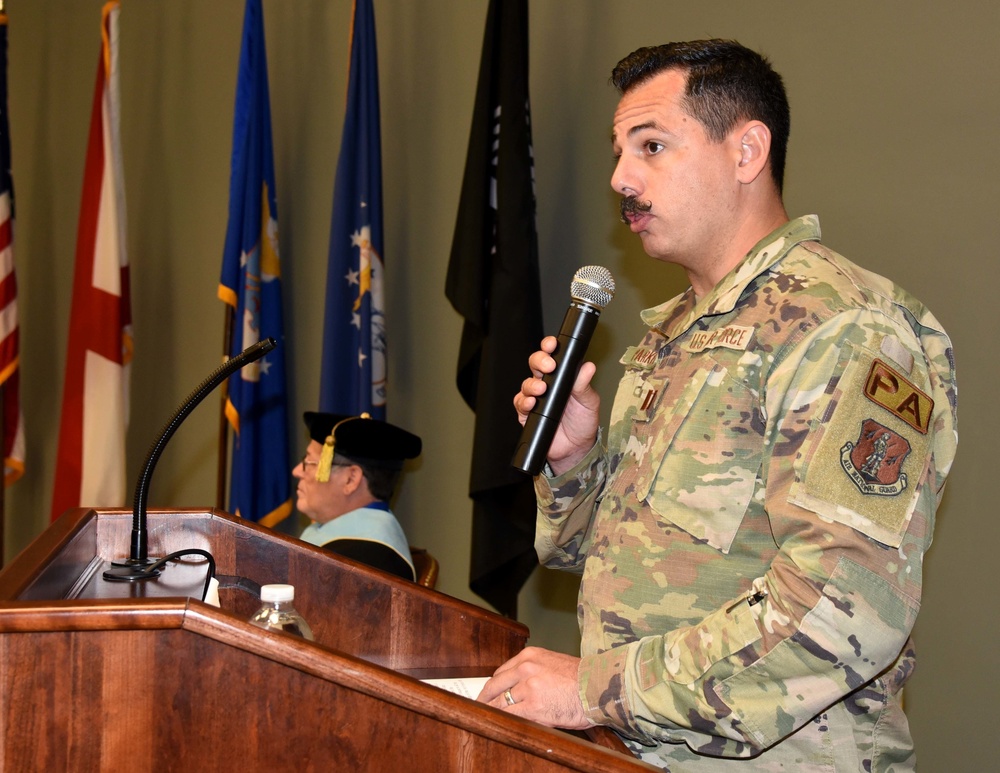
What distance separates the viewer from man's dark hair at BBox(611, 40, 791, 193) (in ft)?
4.54

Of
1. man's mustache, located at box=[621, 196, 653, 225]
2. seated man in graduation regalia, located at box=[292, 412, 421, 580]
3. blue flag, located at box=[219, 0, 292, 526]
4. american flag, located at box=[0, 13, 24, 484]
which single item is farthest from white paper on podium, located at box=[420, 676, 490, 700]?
american flag, located at box=[0, 13, 24, 484]

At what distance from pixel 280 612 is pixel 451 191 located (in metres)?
2.36

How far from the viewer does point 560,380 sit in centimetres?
130

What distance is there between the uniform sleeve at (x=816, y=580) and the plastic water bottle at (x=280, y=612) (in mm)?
336

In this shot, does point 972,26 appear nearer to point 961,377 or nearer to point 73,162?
point 961,377

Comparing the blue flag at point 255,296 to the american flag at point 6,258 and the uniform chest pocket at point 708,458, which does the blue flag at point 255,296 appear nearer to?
the american flag at point 6,258

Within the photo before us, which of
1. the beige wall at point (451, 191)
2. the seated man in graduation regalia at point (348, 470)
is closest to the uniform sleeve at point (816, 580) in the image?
the beige wall at point (451, 191)

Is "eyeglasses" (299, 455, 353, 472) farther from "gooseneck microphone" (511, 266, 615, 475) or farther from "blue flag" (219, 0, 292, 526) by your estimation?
"gooseneck microphone" (511, 266, 615, 475)

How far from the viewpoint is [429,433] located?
3.43 m

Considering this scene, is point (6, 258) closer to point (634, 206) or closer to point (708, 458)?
point (634, 206)

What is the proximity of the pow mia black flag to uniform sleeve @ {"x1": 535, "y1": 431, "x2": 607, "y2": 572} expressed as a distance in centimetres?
102

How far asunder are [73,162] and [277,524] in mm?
2503

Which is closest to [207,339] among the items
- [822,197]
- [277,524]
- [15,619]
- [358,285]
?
[277,524]

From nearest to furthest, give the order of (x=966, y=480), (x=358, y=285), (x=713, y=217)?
1. (x=713, y=217)
2. (x=966, y=480)
3. (x=358, y=285)
